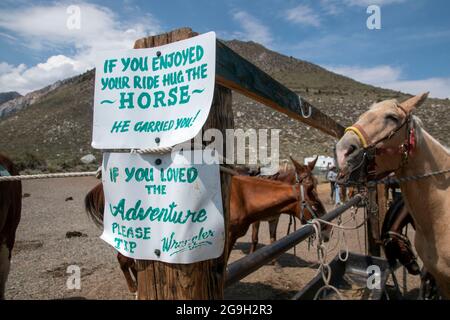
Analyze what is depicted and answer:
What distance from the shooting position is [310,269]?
243 inches

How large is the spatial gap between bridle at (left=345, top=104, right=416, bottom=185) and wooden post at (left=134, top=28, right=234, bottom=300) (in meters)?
1.31

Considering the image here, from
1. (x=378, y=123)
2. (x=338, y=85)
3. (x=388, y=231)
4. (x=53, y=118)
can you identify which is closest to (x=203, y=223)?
(x=378, y=123)

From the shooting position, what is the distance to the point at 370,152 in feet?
7.45

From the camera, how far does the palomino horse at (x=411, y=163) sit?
7.44ft

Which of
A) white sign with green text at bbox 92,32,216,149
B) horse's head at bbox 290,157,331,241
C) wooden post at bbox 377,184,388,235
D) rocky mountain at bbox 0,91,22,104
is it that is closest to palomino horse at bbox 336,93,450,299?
white sign with green text at bbox 92,32,216,149

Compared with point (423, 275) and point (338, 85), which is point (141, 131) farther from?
point (338, 85)

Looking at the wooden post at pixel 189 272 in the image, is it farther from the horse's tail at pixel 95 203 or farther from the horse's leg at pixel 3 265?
the horse's tail at pixel 95 203

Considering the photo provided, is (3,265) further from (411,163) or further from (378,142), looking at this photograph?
(411,163)

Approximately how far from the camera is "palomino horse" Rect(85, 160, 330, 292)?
4973 mm

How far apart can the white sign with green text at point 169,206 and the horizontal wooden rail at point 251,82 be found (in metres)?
0.35

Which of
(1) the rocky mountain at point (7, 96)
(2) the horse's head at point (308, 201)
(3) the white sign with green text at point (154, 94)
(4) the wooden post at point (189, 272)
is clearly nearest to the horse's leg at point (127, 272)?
(2) the horse's head at point (308, 201)

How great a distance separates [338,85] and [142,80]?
93.7 meters

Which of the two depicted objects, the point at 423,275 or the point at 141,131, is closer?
the point at 141,131
